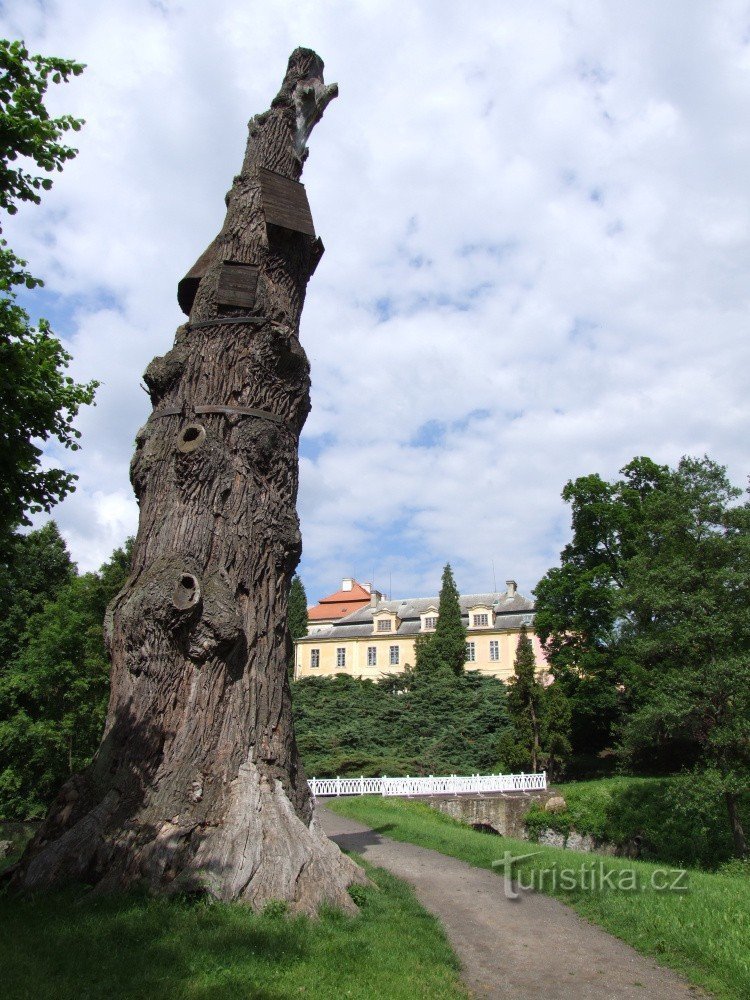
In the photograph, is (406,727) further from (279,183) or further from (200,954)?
(200,954)

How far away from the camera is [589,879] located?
935cm

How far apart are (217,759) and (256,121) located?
847 centimetres

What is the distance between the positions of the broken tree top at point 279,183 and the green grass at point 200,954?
6.24 metres

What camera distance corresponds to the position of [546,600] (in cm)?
3291

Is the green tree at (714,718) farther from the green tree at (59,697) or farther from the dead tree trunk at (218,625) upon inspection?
the green tree at (59,697)

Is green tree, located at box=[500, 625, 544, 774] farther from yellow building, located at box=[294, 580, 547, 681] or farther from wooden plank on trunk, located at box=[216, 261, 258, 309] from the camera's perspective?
wooden plank on trunk, located at box=[216, 261, 258, 309]

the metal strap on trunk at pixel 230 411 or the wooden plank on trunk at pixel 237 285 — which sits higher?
the wooden plank on trunk at pixel 237 285

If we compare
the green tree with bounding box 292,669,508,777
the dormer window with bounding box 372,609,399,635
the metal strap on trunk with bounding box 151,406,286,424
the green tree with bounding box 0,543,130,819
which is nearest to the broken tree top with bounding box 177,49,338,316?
the metal strap on trunk with bounding box 151,406,286,424

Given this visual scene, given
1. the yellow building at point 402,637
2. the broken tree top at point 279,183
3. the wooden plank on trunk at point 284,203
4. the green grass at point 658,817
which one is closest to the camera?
the broken tree top at point 279,183

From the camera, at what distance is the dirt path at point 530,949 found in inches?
216

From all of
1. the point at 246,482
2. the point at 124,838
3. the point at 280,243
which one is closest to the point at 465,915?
the point at 124,838

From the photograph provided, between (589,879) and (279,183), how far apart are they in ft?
32.9

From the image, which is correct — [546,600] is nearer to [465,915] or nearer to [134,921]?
[465,915]

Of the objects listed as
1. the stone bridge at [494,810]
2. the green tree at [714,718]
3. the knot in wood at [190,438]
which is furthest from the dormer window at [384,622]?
the knot in wood at [190,438]
